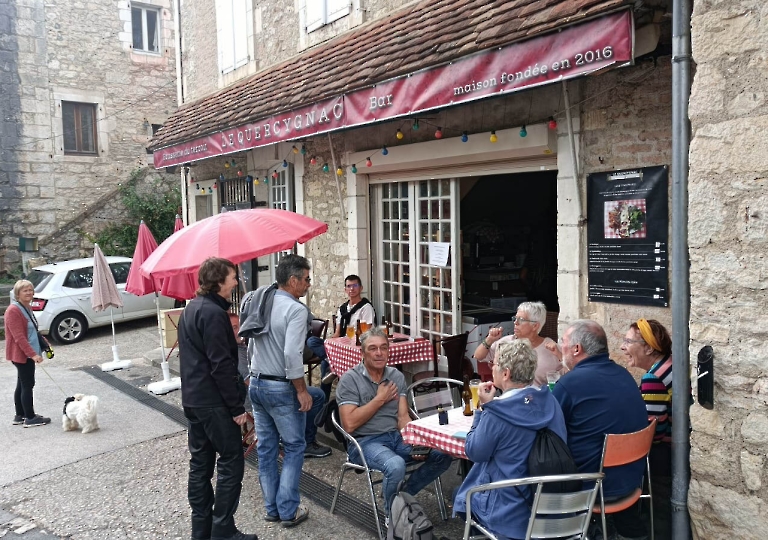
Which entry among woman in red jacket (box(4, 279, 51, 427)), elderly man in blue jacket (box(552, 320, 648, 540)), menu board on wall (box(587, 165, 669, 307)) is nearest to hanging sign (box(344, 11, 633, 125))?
menu board on wall (box(587, 165, 669, 307))

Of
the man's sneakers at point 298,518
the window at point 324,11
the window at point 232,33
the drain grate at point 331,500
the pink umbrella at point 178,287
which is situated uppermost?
the window at point 232,33

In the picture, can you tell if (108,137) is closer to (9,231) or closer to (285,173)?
(9,231)

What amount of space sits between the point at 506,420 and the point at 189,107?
31.3ft

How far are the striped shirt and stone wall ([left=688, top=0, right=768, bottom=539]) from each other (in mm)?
510

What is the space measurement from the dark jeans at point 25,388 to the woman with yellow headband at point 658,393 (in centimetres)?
581

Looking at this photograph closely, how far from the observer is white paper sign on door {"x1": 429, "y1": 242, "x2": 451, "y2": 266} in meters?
6.25

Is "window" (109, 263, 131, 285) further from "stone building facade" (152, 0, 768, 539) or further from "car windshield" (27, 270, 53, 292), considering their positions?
"stone building facade" (152, 0, 768, 539)

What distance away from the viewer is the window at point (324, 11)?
7.62 m

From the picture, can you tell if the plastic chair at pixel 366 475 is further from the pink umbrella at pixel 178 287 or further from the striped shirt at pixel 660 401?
the pink umbrella at pixel 178 287

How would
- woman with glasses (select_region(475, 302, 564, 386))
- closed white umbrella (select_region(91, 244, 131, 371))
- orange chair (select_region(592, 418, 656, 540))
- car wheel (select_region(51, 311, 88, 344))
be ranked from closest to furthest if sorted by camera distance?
orange chair (select_region(592, 418, 656, 540))
woman with glasses (select_region(475, 302, 564, 386))
closed white umbrella (select_region(91, 244, 131, 371))
car wheel (select_region(51, 311, 88, 344))

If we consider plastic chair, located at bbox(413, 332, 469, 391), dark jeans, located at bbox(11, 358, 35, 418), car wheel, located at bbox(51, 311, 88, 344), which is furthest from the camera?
car wheel, located at bbox(51, 311, 88, 344)

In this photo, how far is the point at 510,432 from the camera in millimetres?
2990

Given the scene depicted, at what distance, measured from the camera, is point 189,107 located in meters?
10.9

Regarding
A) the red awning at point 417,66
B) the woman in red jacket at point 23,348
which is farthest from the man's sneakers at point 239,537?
the woman in red jacket at point 23,348
